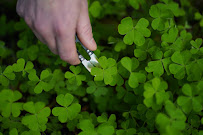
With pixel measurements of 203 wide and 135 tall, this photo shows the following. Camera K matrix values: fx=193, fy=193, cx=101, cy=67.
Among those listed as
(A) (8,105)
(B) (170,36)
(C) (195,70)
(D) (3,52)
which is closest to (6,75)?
(A) (8,105)

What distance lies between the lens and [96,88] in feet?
6.70

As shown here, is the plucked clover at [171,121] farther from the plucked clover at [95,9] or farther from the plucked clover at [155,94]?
the plucked clover at [95,9]

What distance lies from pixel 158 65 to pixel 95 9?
3.63ft

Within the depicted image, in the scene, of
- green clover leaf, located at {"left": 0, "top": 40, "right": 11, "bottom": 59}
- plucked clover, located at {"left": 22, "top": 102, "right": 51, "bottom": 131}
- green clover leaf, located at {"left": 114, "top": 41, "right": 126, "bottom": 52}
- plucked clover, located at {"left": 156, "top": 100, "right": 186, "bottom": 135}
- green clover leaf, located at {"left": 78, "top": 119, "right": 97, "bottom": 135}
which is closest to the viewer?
plucked clover, located at {"left": 156, "top": 100, "right": 186, "bottom": 135}

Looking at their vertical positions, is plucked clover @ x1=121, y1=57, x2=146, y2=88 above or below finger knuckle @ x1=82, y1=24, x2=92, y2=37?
below

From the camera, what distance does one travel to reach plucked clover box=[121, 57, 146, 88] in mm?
1779

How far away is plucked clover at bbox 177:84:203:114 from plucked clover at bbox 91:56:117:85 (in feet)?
2.07

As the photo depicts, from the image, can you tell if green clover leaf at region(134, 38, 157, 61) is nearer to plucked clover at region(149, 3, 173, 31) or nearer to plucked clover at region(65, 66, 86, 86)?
plucked clover at region(149, 3, 173, 31)

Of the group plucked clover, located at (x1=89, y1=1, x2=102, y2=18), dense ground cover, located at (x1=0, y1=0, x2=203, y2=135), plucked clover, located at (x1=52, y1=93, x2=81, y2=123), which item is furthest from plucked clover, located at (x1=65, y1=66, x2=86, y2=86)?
plucked clover, located at (x1=89, y1=1, x2=102, y2=18)

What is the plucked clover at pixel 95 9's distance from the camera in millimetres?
2365

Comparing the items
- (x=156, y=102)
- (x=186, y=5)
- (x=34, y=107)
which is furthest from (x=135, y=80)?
(x=186, y=5)

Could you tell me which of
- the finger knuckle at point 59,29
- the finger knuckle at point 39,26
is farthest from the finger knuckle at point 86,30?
the finger knuckle at point 39,26

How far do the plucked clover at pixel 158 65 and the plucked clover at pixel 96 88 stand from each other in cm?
52

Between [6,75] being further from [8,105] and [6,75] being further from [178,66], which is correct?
[178,66]
